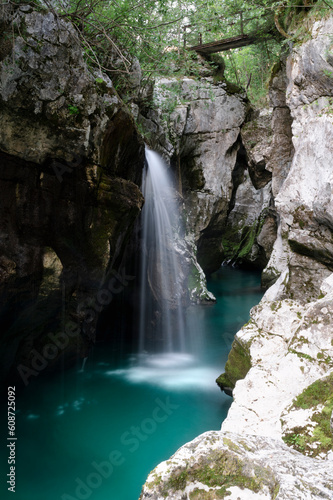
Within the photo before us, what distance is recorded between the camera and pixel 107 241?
7820 millimetres

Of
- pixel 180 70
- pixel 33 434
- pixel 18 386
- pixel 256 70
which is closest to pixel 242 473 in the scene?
pixel 33 434

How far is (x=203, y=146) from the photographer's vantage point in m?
15.6

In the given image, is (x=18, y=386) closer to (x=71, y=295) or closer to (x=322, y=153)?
(x=71, y=295)

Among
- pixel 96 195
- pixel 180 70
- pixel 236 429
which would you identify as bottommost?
→ pixel 236 429

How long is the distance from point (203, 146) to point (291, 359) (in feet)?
40.7

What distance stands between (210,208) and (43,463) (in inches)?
478

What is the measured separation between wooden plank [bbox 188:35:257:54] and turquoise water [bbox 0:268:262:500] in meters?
11.1
